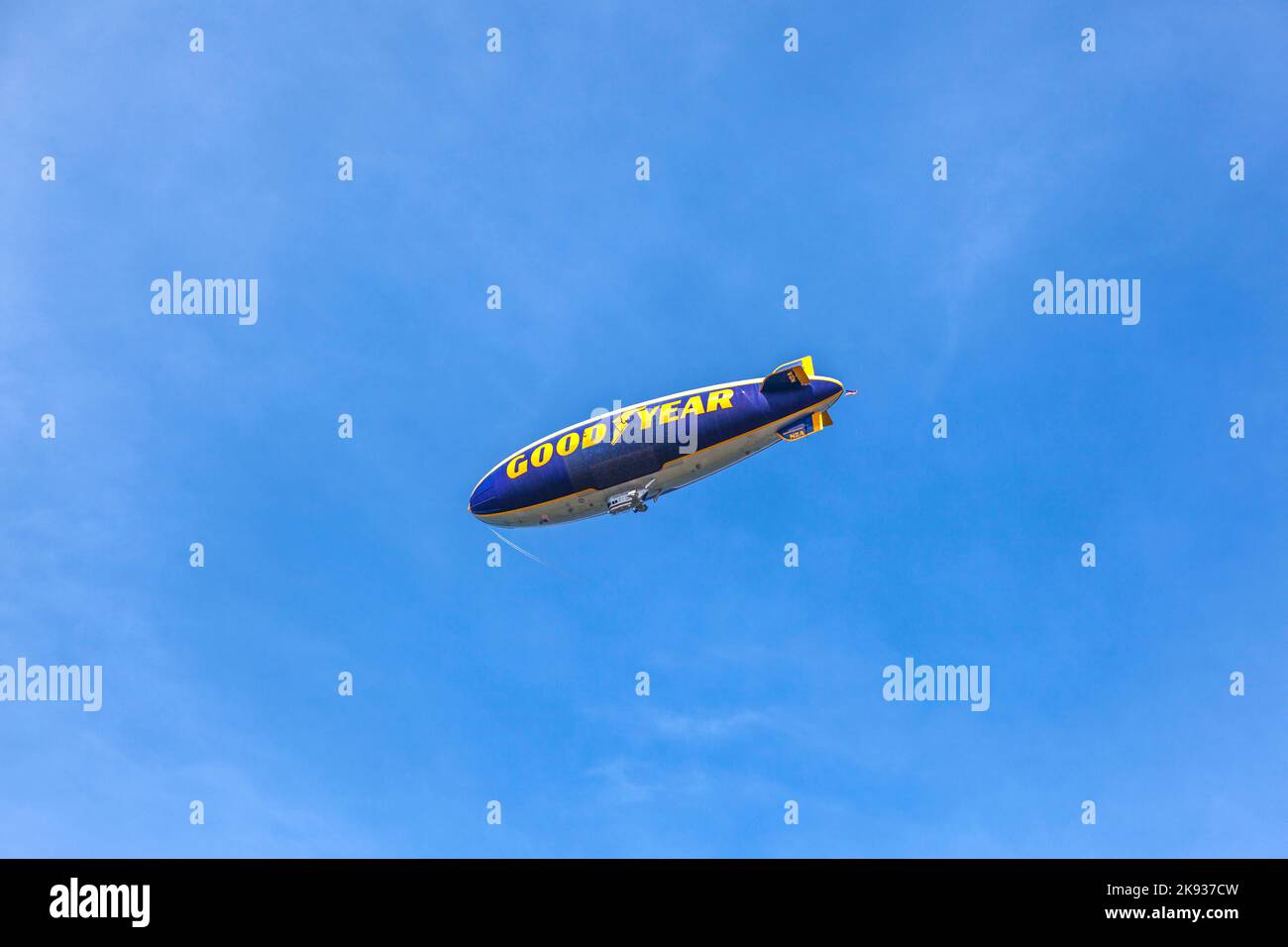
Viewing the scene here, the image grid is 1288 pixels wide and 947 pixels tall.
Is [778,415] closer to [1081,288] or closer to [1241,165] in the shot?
[1081,288]

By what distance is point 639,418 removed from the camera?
8025 cm

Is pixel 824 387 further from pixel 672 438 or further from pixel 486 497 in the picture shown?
pixel 486 497

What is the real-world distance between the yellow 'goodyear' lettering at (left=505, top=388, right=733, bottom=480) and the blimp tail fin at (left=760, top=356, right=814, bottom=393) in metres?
2.97

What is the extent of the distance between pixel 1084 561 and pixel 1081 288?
2263cm

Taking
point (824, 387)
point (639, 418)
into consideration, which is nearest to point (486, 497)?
point (639, 418)

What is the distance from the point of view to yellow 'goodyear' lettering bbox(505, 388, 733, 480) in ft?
261

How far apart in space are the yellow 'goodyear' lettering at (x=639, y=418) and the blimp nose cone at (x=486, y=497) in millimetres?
5180

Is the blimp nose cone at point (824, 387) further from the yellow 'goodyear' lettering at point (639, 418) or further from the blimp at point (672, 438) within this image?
the yellow 'goodyear' lettering at point (639, 418)

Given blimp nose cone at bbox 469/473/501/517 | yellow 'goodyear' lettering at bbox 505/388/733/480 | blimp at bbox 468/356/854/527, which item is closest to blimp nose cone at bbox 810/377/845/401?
blimp at bbox 468/356/854/527

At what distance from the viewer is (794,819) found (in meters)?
77.1

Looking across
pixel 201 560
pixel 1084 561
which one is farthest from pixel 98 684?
pixel 1084 561

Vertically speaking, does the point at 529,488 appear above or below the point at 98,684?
above

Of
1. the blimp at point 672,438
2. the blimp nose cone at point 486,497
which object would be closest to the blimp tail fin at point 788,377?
the blimp at point 672,438

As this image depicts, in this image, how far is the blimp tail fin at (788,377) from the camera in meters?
79.3
